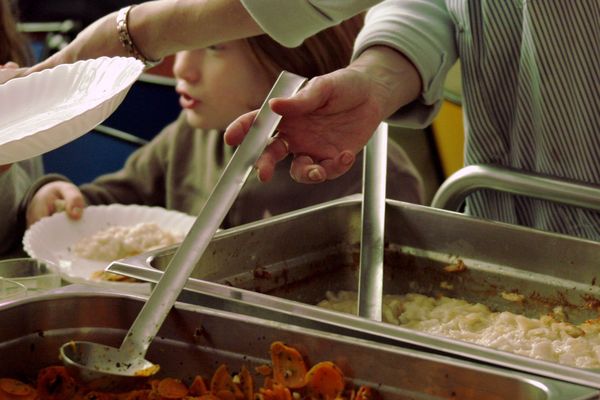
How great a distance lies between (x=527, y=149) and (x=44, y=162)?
162 cm

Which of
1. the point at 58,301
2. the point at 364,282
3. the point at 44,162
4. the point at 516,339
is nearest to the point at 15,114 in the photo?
the point at 58,301

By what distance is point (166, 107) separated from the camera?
2.68 metres

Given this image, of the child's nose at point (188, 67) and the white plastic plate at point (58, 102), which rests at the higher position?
the child's nose at point (188, 67)

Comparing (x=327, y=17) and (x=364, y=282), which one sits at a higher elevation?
A: (x=327, y=17)

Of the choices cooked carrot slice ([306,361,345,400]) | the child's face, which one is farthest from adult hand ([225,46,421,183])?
the child's face

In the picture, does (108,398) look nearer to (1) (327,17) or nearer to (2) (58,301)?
(2) (58,301)

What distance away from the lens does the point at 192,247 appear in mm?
936

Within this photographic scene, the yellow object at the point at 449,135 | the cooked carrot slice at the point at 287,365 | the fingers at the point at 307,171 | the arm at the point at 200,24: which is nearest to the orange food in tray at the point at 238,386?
the cooked carrot slice at the point at 287,365

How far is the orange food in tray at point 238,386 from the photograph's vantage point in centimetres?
91

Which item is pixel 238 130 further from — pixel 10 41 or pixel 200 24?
pixel 10 41

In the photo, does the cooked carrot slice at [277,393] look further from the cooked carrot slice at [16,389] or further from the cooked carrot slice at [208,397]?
the cooked carrot slice at [16,389]

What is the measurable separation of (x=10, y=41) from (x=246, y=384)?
1.45 metres

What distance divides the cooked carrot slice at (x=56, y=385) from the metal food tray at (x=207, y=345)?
0.12 feet

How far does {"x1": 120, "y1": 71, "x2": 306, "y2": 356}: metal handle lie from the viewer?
910 millimetres
